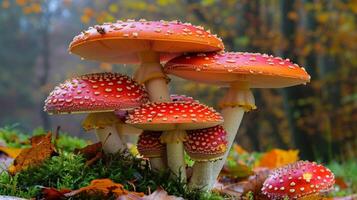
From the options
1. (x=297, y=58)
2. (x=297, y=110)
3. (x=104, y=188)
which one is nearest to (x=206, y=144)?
(x=104, y=188)

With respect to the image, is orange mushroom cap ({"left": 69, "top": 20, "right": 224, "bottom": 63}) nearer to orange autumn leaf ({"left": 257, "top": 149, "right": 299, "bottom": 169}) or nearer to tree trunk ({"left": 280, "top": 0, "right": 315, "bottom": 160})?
orange autumn leaf ({"left": 257, "top": 149, "right": 299, "bottom": 169})

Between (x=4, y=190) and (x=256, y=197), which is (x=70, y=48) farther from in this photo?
(x=256, y=197)

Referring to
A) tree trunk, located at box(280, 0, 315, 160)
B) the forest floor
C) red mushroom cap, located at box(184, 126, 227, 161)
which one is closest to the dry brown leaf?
the forest floor

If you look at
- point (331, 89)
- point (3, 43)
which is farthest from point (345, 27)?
point (3, 43)

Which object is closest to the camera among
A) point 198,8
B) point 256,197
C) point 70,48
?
point 70,48

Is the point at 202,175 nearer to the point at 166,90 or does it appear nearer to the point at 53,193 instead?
the point at 166,90

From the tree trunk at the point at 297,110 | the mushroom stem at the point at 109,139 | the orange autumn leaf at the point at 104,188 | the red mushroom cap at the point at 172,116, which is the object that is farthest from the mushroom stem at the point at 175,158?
the tree trunk at the point at 297,110

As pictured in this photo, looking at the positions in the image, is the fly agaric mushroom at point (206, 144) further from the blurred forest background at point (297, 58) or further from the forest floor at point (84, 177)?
the blurred forest background at point (297, 58)
